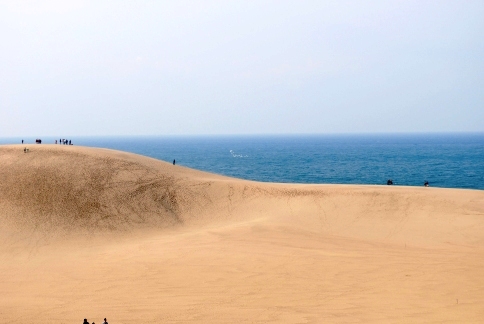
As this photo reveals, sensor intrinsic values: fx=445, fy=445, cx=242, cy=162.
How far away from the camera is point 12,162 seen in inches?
1243

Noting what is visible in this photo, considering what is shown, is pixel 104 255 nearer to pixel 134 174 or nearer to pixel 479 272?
pixel 134 174

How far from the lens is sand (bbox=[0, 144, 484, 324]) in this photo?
14781 millimetres

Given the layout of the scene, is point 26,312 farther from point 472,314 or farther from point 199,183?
point 199,183

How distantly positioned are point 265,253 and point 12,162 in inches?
825

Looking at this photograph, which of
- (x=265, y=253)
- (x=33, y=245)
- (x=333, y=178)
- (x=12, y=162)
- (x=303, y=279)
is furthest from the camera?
(x=333, y=178)

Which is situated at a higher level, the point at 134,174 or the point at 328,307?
the point at 134,174

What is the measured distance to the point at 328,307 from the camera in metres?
14.5

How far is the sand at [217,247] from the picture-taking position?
14781mm

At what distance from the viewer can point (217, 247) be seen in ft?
71.8

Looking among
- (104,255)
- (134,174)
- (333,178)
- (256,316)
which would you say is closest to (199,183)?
(134,174)

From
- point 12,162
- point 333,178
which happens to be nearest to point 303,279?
point 12,162

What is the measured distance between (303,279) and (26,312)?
989cm

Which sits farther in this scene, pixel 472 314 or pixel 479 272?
pixel 479 272

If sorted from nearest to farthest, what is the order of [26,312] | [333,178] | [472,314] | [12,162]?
[472,314] < [26,312] < [12,162] < [333,178]
